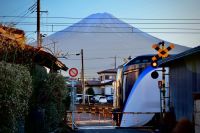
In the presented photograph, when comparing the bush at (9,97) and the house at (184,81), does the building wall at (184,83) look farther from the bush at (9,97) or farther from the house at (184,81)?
the bush at (9,97)

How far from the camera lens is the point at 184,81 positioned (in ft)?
54.7

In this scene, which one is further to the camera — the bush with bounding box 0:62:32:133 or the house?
the house

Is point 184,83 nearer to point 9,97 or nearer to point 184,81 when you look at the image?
point 184,81

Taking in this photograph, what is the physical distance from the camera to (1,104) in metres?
10.1

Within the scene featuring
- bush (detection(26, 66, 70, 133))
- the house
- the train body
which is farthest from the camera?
the train body

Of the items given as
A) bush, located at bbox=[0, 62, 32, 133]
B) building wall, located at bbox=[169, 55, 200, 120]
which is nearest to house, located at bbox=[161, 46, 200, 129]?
building wall, located at bbox=[169, 55, 200, 120]

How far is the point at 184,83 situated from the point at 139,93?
6672 millimetres

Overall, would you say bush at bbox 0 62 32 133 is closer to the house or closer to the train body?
the house

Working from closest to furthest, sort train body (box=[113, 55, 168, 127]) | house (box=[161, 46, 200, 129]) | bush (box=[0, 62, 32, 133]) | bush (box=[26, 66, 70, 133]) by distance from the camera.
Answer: bush (box=[0, 62, 32, 133]) → house (box=[161, 46, 200, 129]) → bush (box=[26, 66, 70, 133]) → train body (box=[113, 55, 168, 127])

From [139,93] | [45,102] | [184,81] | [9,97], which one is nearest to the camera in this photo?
[9,97]

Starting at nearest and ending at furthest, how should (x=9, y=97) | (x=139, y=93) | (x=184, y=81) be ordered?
1. (x=9, y=97)
2. (x=184, y=81)
3. (x=139, y=93)

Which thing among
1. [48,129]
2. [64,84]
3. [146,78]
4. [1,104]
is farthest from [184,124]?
[146,78]

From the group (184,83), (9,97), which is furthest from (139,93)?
(9,97)

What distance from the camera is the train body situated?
23.1m
